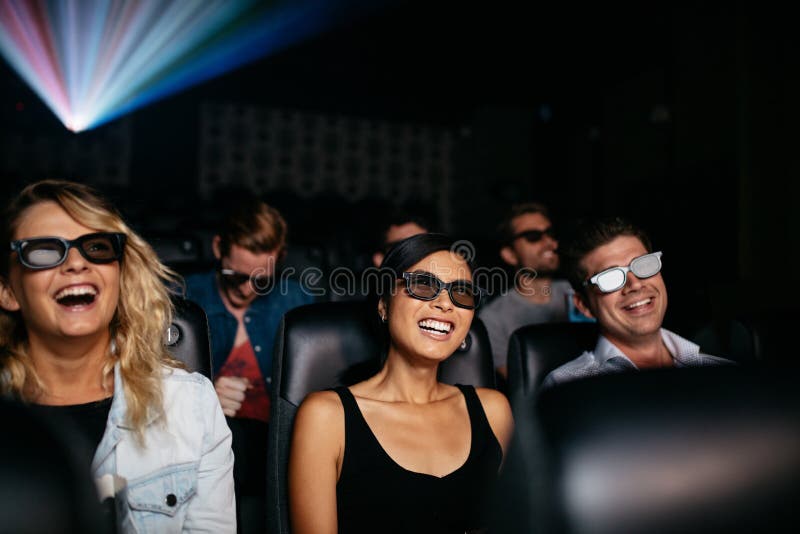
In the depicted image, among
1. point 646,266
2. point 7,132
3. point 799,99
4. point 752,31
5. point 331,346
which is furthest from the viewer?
point 7,132

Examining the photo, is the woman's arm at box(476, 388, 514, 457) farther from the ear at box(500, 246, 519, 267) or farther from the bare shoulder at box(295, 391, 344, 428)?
the ear at box(500, 246, 519, 267)

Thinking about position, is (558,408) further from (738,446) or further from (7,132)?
(7,132)

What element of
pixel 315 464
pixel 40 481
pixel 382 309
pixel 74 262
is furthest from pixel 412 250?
pixel 40 481

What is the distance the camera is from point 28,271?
4.31 feet

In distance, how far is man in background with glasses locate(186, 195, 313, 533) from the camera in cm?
240

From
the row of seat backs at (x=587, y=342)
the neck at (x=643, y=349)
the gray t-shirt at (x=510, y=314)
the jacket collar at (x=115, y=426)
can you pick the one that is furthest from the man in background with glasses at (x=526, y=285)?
the jacket collar at (x=115, y=426)

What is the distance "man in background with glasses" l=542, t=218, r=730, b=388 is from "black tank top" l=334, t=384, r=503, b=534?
1.56 feet

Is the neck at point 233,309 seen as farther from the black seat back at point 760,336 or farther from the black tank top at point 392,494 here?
the black seat back at point 760,336

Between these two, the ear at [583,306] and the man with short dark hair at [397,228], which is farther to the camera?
the man with short dark hair at [397,228]

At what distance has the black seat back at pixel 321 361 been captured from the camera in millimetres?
1564

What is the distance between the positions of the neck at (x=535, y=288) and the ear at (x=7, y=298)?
222 centimetres

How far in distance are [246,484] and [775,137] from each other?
5054mm

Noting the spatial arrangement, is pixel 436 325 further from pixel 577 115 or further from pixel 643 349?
pixel 577 115

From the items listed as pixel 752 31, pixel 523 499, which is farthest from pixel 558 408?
pixel 752 31
